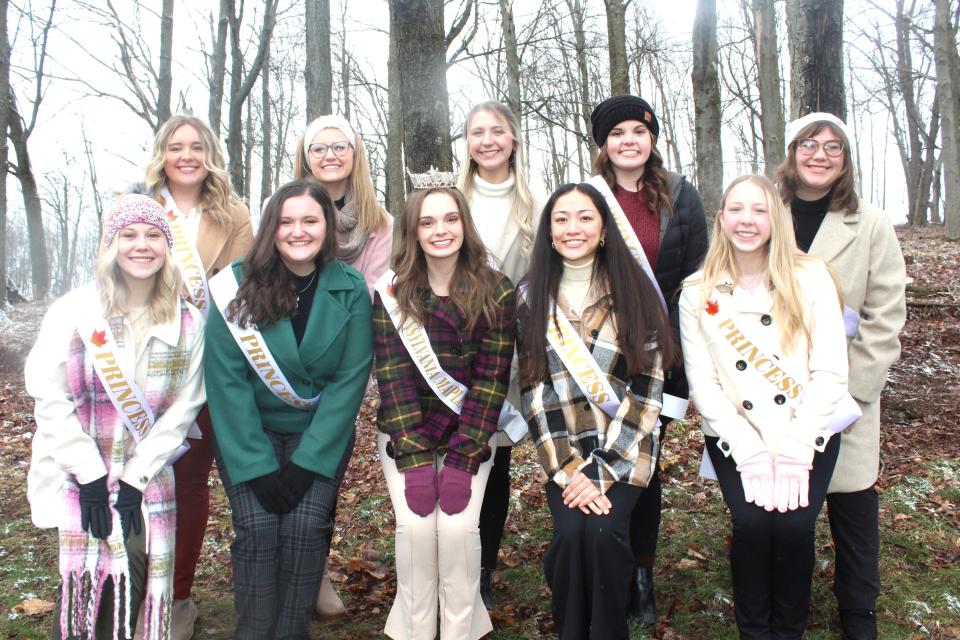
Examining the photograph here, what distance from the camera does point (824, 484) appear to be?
2.89 metres

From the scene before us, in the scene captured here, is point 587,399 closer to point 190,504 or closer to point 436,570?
point 436,570

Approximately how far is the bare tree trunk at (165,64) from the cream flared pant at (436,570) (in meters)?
12.7

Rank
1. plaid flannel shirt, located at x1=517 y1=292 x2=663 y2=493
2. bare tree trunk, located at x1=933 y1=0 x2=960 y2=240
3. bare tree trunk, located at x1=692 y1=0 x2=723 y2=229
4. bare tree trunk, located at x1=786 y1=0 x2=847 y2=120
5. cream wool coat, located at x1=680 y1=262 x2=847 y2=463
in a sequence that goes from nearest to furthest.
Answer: cream wool coat, located at x1=680 y1=262 x2=847 y2=463
plaid flannel shirt, located at x1=517 y1=292 x2=663 y2=493
bare tree trunk, located at x1=786 y1=0 x2=847 y2=120
bare tree trunk, located at x1=692 y1=0 x2=723 y2=229
bare tree trunk, located at x1=933 y1=0 x2=960 y2=240

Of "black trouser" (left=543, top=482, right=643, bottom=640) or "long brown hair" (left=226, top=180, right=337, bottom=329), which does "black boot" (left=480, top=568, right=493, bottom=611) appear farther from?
"long brown hair" (left=226, top=180, right=337, bottom=329)

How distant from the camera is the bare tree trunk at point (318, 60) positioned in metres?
10.4

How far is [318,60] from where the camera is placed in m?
10.5

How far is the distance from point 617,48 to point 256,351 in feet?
29.0

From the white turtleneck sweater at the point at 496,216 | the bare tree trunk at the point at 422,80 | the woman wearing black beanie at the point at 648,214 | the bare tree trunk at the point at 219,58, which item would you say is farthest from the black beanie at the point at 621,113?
the bare tree trunk at the point at 219,58

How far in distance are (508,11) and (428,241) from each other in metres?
13.7

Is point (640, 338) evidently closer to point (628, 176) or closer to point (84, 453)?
point (628, 176)

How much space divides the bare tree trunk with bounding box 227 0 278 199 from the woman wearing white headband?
11.2 m

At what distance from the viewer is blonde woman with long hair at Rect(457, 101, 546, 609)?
11.6 feet

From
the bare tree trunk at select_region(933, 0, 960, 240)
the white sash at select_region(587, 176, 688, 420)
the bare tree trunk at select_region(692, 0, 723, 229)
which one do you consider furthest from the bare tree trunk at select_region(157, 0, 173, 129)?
the bare tree trunk at select_region(933, 0, 960, 240)

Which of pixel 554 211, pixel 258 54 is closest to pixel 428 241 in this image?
pixel 554 211
